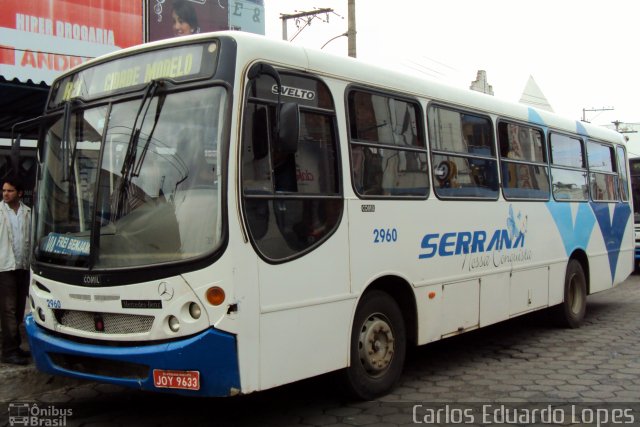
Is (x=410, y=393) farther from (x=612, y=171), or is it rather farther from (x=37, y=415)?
(x=612, y=171)

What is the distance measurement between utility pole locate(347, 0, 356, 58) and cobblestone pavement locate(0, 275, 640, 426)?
10.8m

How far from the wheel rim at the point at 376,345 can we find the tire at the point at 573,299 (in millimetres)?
4054

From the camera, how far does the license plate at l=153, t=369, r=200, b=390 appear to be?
405 centimetres

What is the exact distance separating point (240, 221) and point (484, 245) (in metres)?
3.47

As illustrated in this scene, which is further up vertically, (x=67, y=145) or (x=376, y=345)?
(x=67, y=145)

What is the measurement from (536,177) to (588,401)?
3.39 m

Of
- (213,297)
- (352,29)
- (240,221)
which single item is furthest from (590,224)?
(352,29)

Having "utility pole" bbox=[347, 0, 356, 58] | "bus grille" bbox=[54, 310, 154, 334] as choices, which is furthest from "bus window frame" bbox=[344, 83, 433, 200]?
"utility pole" bbox=[347, 0, 356, 58]

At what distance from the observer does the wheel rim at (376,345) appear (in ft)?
17.4

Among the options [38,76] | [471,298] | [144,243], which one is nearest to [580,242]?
[471,298]

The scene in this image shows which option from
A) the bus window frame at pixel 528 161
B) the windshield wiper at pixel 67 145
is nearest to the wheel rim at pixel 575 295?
the bus window frame at pixel 528 161

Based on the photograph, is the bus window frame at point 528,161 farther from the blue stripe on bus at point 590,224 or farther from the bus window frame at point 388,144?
A: the bus window frame at point 388,144

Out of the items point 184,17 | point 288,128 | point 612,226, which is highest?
point 184,17

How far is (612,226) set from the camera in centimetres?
1010
